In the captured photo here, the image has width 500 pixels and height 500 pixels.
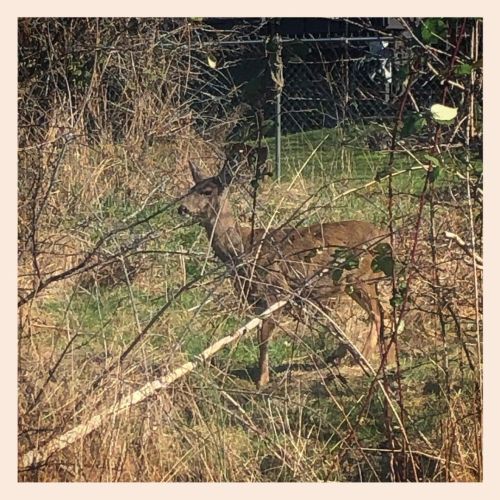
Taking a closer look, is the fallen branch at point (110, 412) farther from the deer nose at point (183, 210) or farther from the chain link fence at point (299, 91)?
the chain link fence at point (299, 91)

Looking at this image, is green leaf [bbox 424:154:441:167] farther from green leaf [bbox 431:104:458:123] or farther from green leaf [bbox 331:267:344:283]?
green leaf [bbox 331:267:344:283]

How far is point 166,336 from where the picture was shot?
4535mm

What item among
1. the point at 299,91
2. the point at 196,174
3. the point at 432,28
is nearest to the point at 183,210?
the point at 196,174

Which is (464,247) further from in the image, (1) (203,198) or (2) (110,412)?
(1) (203,198)

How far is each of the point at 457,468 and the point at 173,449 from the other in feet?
4.14

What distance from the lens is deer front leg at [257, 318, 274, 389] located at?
504 centimetres

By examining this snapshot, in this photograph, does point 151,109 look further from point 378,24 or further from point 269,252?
point 269,252

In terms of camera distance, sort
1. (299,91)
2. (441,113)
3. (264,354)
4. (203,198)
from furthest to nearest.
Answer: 1. (299,91)
2. (203,198)
3. (264,354)
4. (441,113)

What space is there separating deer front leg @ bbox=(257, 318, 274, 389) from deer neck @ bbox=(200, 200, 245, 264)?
1020mm

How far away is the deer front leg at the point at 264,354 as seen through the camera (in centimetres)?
504

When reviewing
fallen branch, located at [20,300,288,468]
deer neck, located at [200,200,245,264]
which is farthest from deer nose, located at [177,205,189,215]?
fallen branch, located at [20,300,288,468]

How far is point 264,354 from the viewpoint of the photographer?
5.16 metres

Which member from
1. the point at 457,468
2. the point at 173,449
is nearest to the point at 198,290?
the point at 173,449

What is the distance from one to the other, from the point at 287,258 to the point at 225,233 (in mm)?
1400
